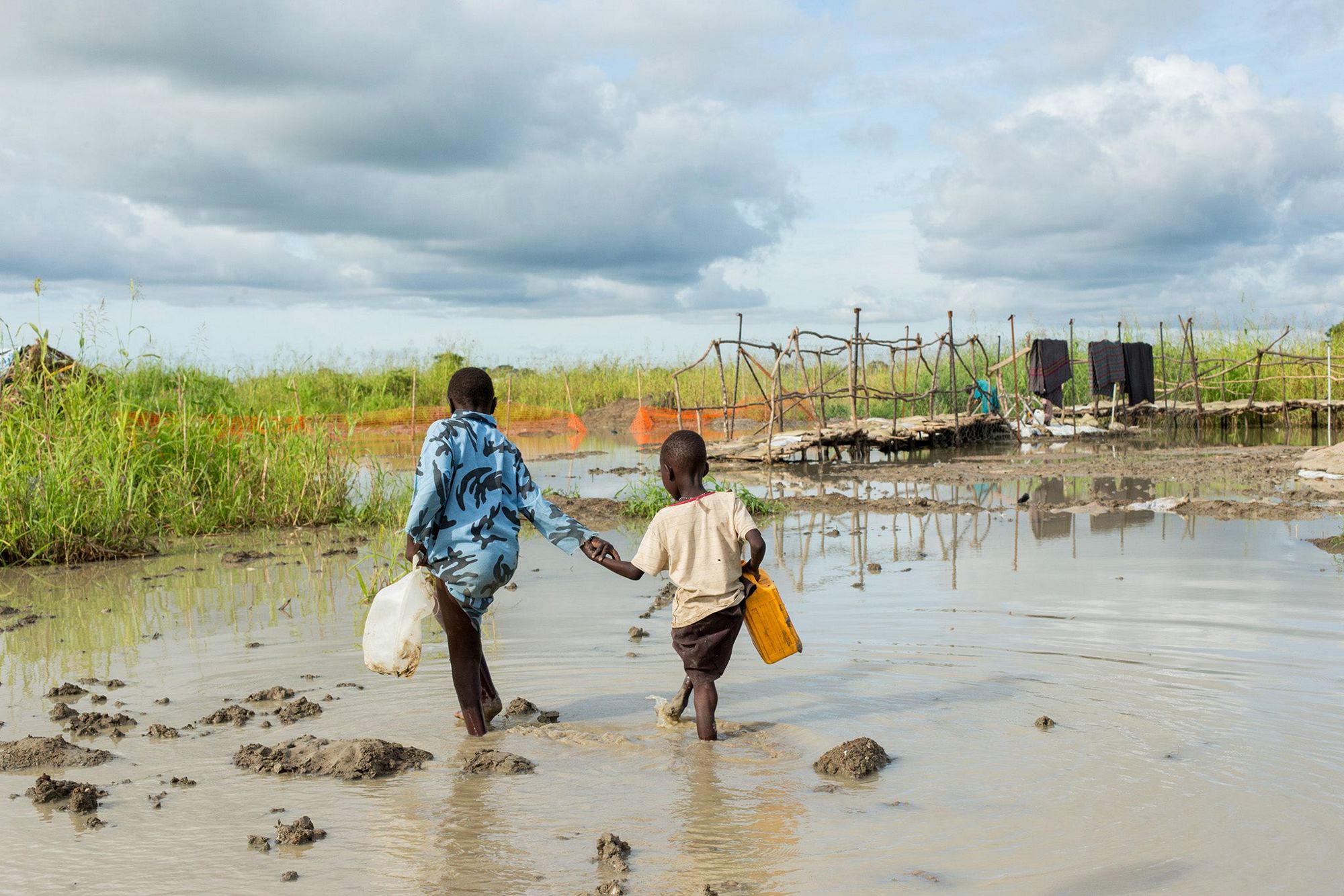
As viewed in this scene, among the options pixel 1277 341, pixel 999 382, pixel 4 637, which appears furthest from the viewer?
pixel 1277 341

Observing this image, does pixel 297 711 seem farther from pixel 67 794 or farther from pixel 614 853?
pixel 614 853

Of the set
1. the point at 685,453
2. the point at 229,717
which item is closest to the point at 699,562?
the point at 685,453

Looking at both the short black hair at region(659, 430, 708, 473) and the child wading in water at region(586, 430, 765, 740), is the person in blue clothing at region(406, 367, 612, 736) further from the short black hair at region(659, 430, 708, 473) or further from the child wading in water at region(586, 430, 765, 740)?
the short black hair at region(659, 430, 708, 473)

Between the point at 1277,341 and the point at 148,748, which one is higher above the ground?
the point at 1277,341

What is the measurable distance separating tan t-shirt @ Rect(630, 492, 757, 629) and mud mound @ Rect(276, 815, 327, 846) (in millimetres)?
1398

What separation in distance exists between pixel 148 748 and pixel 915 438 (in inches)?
596

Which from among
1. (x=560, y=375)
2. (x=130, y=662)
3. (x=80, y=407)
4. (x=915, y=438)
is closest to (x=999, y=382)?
(x=915, y=438)

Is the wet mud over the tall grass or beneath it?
beneath

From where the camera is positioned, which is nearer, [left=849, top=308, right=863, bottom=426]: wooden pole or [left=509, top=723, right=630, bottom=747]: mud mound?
[left=509, top=723, right=630, bottom=747]: mud mound

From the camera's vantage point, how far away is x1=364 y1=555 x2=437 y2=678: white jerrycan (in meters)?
4.02

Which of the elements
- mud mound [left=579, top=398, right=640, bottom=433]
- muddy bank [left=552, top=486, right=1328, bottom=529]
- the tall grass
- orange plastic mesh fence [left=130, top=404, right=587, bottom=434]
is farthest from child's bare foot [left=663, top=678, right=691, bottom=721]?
mud mound [left=579, top=398, right=640, bottom=433]

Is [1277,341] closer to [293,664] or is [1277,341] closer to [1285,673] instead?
[1285,673]

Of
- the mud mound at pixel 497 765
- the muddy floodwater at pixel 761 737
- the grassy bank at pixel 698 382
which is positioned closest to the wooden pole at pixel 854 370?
the grassy bank at pixel 698 382

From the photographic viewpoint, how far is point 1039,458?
16.2m
